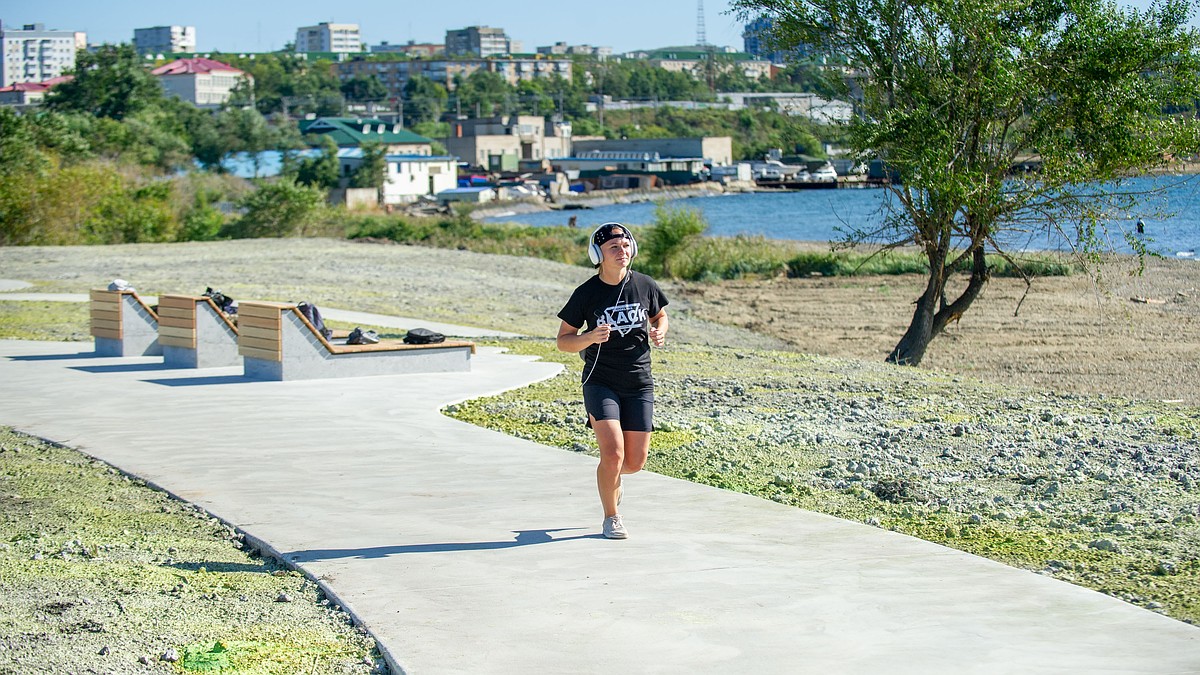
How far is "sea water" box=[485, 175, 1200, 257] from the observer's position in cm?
4425

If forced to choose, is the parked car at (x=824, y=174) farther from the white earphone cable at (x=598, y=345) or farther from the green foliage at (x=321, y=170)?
the white earphone cable at (x=598, y=345)

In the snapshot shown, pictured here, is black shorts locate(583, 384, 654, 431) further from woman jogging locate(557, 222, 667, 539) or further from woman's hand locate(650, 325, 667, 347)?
woman's hand locate(650, 325, 667, 347)

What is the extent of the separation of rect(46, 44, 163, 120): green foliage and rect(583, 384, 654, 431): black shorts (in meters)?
102

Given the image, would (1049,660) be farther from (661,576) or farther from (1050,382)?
(1050,382)

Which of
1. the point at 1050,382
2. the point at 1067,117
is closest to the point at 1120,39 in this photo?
the point at 1067,117

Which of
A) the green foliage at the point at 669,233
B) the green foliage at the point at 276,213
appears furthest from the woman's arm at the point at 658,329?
the green foliage at the point at 276,213

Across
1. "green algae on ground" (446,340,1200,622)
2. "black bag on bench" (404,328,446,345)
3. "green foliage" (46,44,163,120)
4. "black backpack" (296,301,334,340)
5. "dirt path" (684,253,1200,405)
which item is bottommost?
"dirt path" (684,253,1200,405)

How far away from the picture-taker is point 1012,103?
18094mm

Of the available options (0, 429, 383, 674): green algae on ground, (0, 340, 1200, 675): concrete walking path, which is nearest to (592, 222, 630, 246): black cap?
(0, 340, 1200, 675): concrete walking path

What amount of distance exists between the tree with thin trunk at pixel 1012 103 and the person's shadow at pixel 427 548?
457 inches

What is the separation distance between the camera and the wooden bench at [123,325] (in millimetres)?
15578

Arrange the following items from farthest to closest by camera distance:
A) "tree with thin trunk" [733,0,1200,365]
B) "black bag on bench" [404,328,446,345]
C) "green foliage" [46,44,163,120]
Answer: "green foliage" [46,44,163,120] → "tree with thin trunk" [733,0,1200,365] → "black bag on bench" [404,328,446,345]

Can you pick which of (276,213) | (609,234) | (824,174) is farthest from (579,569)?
(824,174)

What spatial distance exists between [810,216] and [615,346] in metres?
78.7
